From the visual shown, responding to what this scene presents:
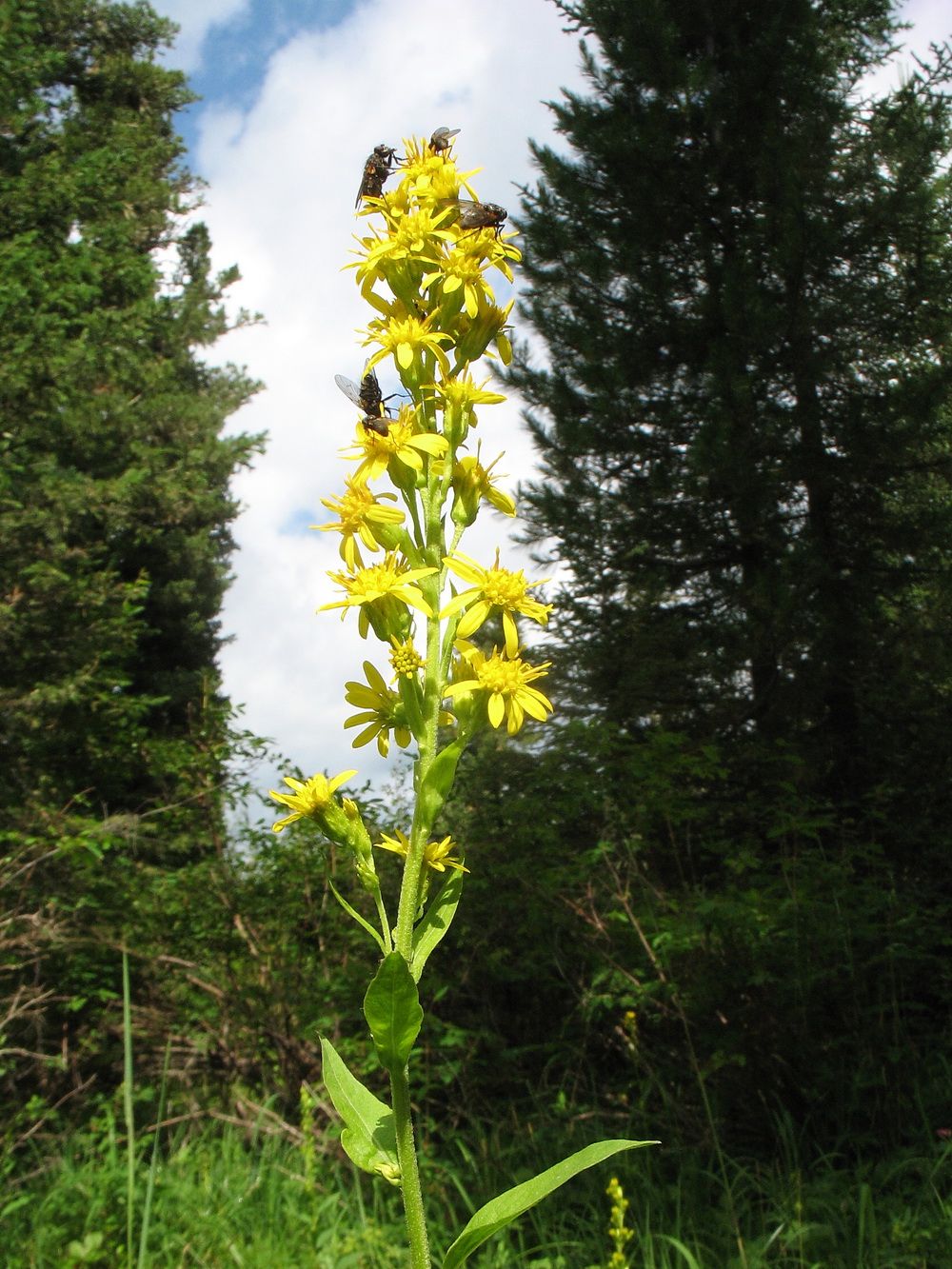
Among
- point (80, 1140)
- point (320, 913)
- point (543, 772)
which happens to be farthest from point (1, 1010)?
point (543, 772)

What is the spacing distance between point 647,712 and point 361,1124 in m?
6.09

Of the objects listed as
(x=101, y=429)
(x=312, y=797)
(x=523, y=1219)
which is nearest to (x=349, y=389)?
(x=312, y=797)

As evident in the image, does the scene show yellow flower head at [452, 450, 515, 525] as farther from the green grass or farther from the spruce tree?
the spruce tree

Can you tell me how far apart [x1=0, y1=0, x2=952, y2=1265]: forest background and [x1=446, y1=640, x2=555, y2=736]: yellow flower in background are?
2.66m

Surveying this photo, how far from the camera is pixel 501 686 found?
1.51 metres

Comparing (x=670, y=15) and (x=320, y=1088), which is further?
(x=670, y=15)

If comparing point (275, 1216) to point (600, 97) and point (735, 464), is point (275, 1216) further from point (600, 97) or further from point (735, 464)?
point (600, 97)

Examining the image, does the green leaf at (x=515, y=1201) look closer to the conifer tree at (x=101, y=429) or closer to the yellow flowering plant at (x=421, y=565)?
the yellow flowering plant at (x=421, y=565)

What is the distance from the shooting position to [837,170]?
760 cm

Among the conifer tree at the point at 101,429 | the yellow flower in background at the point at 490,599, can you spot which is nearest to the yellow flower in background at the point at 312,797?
the yellow flower in background at the point at 490,599

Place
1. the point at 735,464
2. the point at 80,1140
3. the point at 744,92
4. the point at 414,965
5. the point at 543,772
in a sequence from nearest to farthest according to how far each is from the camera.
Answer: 1. the point at 414,965
2. the point at 80,1140
3. the point at 543,772
4. the point at 735,464
5. the point at 744,92

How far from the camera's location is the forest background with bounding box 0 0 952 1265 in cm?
427

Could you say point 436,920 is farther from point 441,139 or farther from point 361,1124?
point 441,139

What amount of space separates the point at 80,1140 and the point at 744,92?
9.64m
